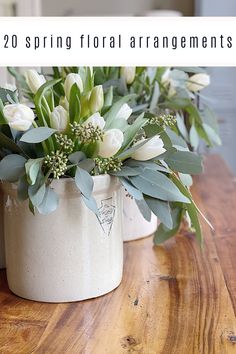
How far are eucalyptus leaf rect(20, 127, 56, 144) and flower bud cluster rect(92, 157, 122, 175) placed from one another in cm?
8

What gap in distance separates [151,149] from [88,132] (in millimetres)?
95

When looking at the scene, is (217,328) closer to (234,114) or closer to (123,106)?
(123,106)

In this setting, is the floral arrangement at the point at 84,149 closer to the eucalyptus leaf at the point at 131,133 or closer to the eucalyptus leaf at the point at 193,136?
the eucalyptus leaf at the point at 131,133

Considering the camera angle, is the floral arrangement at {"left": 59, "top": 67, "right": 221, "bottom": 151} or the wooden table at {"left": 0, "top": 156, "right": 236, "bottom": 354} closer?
the wooden table at {"left": 0, "top": 156, "right": 236, "bottom": 354}

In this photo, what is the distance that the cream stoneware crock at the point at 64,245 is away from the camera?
0.78 m

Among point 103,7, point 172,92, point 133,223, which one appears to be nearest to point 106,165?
point 133,223

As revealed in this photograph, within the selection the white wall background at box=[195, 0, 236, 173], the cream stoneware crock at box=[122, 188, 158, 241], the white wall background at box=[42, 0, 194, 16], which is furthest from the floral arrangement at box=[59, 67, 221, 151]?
the white wall background at box=[42, 0, 194, 16]

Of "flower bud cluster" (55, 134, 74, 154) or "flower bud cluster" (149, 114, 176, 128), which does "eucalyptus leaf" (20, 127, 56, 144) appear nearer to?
"flower bud cluster" (55, 134, 74, 154)

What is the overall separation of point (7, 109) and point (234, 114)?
2.69 meters

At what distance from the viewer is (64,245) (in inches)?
31.0

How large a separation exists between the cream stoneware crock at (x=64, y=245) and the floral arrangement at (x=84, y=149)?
0.03m

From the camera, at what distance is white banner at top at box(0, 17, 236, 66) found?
96 cm

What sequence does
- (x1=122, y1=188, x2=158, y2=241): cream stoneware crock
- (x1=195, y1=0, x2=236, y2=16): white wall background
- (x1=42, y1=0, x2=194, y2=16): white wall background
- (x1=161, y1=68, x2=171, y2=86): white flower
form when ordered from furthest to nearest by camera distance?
1. (x1=42, y1=0, x2=194, y2=16): white wall background
2. (x1=195, y1=0, x2=236, y2=16): white wall background
3. (x1=161, y1=68, x2=171, y2=86): white flower
4. (x1=122, y1=188, x2=158, y2=241): cream stoneware crock

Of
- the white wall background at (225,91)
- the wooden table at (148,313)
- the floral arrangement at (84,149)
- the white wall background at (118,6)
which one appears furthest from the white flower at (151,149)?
the white wall background at (118,6)
